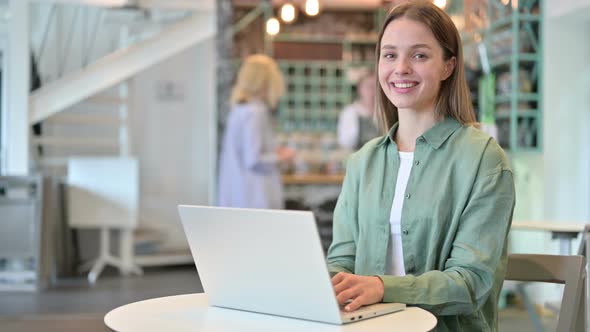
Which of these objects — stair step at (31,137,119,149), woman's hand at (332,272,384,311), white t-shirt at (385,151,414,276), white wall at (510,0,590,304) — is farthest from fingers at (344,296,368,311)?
stair step at (31,137,119,149)

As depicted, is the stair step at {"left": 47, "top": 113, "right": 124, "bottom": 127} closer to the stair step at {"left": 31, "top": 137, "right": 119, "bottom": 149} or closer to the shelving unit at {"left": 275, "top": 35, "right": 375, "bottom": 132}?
the stair step at {"left": 31, "top": 137, "right": 119, "bottom": 149}

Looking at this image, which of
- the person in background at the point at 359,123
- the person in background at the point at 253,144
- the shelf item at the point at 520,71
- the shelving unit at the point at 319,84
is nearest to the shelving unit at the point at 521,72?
the shelf item at the point at 520,71

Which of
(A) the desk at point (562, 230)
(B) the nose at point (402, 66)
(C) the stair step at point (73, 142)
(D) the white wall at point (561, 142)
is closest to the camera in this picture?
(B) the nose at point (402, 66)

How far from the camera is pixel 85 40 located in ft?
29.2

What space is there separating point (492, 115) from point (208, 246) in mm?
4995

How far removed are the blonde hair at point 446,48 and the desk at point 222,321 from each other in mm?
557

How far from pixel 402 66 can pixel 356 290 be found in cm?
56

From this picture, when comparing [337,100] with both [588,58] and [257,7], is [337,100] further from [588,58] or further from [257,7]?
[588,58]

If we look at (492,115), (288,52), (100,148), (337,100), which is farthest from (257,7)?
(492,115)

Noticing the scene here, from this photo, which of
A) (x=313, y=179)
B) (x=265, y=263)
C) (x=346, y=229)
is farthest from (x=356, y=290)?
(x=313, y=179)

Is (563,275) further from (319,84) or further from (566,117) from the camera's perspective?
(319,84)

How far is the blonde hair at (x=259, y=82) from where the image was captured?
6.50 meters

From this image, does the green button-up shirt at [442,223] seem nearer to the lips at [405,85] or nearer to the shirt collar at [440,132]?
the shirt collar at [440,132]

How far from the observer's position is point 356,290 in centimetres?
165
